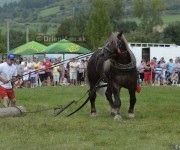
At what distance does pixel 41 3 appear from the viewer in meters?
164

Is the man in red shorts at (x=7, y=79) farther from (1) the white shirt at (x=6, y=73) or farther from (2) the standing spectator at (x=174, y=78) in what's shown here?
(2) the standing spectator at (x=174, y=78)

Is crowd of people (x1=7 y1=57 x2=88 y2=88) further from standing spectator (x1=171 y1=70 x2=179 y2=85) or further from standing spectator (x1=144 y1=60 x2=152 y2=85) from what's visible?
standing spectator (x1=171 y1=70 x2=179 y2=85)

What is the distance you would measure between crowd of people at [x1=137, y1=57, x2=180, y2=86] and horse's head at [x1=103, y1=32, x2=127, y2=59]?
1665 cm

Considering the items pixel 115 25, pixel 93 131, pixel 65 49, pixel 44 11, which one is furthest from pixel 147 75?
pixel 44 11

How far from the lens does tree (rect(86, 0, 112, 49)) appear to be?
6222cm

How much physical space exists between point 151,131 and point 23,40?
289ft

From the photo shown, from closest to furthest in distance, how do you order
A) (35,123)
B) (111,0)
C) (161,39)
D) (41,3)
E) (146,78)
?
1. (35,123)
2. (146,78)
3. (161,39)
4. (111,0)
5. (41,3)

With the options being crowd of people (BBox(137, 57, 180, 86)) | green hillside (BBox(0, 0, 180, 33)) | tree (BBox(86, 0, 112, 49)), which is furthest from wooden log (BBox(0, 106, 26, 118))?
green hillside (BBox(0, 0, 180, 33))

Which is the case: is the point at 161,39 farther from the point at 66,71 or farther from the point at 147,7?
the point at 66,71

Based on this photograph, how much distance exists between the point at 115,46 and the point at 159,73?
57.2ft

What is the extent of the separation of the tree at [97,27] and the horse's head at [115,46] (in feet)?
160

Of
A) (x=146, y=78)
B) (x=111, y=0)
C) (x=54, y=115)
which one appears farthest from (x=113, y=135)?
(x=111, y=0)

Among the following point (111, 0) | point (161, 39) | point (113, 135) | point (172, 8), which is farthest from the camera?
point (172, 8)

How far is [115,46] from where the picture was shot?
1228 centimetres
